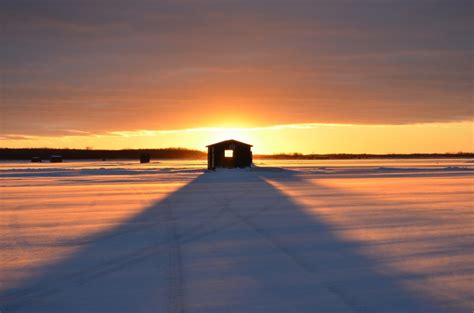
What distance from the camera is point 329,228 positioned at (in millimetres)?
12805

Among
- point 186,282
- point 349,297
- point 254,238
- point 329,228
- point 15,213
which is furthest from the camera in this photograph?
point 15,213

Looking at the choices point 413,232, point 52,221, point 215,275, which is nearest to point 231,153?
point 52,221

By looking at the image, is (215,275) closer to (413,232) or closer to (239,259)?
(239,259)

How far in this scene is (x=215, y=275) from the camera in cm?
807

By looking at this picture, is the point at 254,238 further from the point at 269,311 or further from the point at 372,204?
the point at 372,204

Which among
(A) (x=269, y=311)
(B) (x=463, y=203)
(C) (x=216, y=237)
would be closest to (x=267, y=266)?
(A) (x=269, y=311)

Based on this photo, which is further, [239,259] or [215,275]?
[239,259]

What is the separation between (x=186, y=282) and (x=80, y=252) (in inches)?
133

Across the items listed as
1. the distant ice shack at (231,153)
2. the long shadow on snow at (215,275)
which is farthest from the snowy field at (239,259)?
the distant ice shack at (231,153)

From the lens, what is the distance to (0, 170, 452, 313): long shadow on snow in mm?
6648

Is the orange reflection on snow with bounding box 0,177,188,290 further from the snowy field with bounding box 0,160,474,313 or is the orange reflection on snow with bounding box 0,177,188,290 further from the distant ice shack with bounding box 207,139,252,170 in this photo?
the distant ice shack with bounding box 207,139,252,170

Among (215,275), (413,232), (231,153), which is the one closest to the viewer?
(215,275)

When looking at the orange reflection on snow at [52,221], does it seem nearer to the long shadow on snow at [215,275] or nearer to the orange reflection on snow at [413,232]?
the long shadow on snow at [215,275]

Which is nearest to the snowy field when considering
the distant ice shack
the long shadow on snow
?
the long shadow on snow
